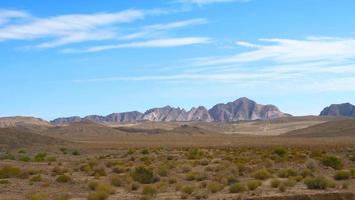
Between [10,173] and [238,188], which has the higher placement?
[10,173]

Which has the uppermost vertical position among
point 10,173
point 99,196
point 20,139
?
point 20,139

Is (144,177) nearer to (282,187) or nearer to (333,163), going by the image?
(282,187)

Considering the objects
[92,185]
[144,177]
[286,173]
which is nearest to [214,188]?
[92,185]

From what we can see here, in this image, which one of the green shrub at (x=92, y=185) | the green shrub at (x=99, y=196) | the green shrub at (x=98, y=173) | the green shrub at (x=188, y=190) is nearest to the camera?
the green shrub at (x=99, y=196)

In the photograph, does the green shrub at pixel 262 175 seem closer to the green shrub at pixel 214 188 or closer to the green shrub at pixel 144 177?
the green shrub at pixel 214 188

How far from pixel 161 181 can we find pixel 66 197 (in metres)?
8.18

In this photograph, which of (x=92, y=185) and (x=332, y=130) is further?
(x=332, y=130)

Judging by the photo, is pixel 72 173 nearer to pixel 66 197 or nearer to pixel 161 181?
pixel 161 181

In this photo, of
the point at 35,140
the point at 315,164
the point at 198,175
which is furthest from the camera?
the point at 35,140

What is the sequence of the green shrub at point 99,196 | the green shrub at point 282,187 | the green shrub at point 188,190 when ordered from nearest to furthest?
1. the green shrub at point 99,196
2. the green shrub at point 282,187
3. the green shrub at point 188,190

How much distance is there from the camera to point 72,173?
39.9 metres

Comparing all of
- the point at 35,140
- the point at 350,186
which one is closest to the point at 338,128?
the point at 35,140

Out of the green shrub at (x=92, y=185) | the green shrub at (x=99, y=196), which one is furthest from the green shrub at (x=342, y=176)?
→ the green shrub at (x=99, y=196)

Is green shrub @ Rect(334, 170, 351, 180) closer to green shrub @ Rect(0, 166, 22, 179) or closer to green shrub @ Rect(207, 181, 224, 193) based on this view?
green shrub @ Rect(207, 181, 224, 193)
